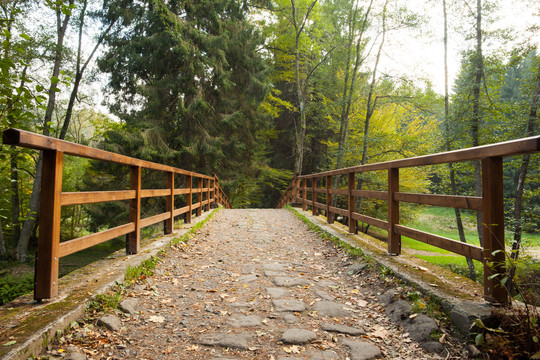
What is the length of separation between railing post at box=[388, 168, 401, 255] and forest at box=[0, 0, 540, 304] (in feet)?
21.9

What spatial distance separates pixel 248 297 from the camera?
315 cm

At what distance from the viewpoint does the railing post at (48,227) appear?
2.27 meters

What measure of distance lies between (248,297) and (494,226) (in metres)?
2.25

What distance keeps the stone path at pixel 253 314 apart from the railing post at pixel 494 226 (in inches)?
24.6

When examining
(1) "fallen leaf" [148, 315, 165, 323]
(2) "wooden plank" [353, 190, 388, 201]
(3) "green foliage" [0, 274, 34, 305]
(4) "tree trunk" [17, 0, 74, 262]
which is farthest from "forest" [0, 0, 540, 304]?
(1) "fallen leaf" [148, 315, 165, 323]

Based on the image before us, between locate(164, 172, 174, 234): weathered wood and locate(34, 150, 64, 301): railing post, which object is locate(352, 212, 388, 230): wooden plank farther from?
locate(34, 150, 64, 301): railing post

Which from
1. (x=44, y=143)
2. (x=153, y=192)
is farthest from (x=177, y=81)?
(x=44, y=143)

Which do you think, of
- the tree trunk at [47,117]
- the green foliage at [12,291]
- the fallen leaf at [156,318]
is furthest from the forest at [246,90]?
the fallen leaf at [156,318]

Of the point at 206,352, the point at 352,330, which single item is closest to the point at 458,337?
the point at 352,330

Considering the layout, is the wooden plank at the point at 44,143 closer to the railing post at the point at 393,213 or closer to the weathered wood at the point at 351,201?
the railing post at the point at 393,213

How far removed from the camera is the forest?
11297mm

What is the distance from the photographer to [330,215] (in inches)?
Result: 277

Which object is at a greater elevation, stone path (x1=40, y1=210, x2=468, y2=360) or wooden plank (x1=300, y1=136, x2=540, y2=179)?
wooden plank (x1=300, y1=136, x2=540, y2=179)

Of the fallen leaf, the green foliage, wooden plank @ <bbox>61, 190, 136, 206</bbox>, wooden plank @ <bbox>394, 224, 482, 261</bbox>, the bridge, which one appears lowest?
the green foliage
